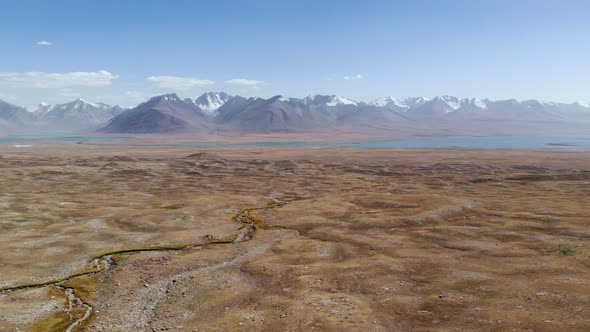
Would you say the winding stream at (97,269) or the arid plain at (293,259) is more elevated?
the arid plain at (293,259)

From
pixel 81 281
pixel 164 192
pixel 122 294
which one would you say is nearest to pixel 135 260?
pixel 81 281

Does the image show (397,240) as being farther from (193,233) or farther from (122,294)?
(122,294)

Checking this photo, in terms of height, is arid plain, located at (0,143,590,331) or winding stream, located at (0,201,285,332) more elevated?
arid plain, located at (0,143,590,331)

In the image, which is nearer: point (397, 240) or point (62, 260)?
point (62, 260)

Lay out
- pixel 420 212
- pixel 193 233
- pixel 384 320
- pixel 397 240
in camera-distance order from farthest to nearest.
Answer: pixel 420 212, pixel 193 233, pixel 397 240, pixel 384 320

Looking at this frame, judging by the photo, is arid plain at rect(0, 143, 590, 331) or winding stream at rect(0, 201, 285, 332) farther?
winding stream at rect(0, 201, 285, 332)

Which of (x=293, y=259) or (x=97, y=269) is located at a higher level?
(x=293, y=259)

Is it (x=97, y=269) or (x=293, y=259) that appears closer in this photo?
(x=97, y=269)

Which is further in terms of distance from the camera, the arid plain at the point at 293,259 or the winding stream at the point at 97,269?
the winding stream at the point at 97,269
